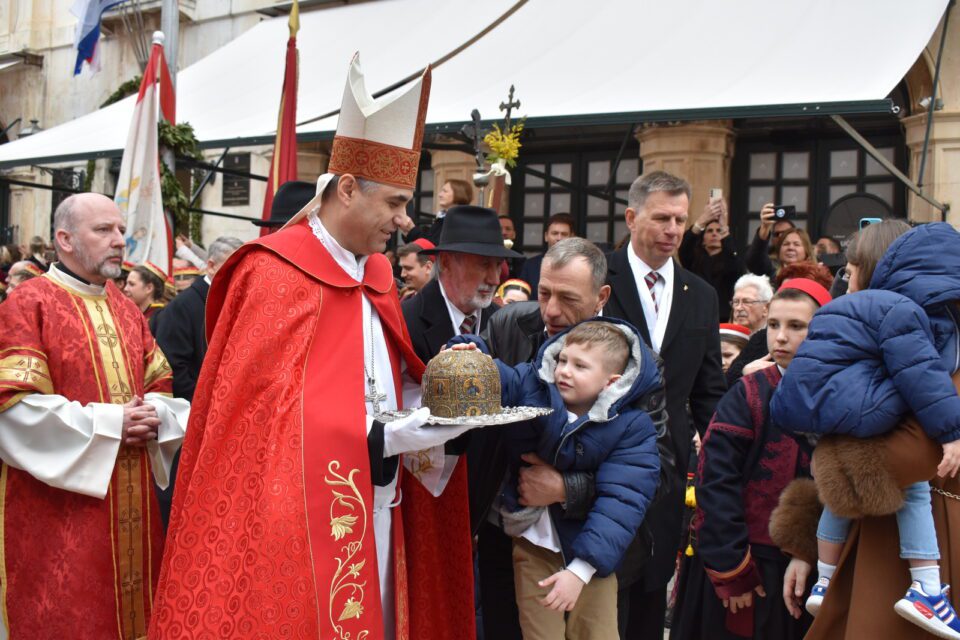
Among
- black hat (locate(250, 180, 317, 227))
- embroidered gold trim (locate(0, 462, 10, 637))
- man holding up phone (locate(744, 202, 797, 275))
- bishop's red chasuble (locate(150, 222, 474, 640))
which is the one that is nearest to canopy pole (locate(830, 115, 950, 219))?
man holding up phone (locate(744, 202, 797, 275))

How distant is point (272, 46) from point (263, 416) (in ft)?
32.9

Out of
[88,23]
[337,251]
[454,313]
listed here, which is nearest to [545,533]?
[454,313]

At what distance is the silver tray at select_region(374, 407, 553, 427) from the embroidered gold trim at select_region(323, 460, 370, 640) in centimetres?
23

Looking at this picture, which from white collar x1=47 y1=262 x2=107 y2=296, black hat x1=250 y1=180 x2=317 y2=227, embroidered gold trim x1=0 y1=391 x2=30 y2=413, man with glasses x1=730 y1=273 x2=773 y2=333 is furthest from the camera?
man with glasses x1=730 y1=273 x2=773 y2=333

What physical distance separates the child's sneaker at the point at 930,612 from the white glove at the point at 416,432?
4.55 ft

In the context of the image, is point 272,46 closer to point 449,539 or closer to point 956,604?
point 449,539

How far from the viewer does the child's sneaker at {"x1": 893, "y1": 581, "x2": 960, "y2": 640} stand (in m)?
3.01

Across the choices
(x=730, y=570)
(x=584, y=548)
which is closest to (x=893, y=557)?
(x=730, y=570)

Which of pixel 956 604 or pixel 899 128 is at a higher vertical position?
pixel 899 128

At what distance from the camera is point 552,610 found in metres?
3.31

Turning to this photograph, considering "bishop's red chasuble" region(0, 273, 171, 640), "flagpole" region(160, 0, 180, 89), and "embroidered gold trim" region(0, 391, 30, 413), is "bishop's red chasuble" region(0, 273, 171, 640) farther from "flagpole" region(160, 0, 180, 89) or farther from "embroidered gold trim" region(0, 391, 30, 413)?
"flagpole" region(160, 0, 180, 89)

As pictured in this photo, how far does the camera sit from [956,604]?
315 centimetres

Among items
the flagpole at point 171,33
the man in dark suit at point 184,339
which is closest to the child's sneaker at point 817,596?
the man in dark suit at point 184,339

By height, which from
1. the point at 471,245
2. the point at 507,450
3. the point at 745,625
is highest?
the point at 471,245
